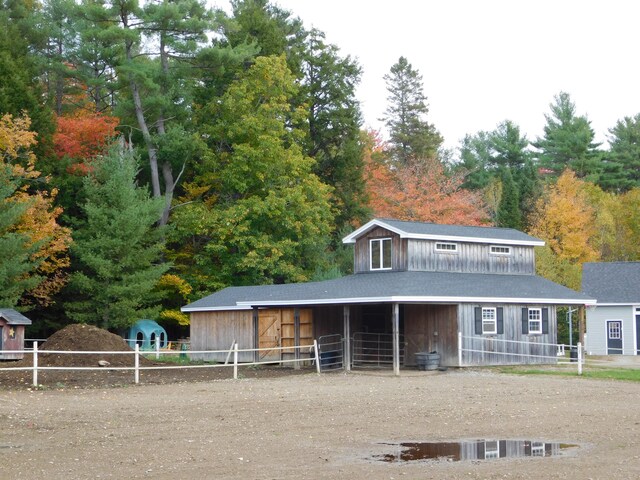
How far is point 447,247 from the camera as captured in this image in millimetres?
39375

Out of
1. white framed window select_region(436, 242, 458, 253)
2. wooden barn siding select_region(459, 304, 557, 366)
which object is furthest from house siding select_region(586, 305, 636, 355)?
white framed window select_region(436, 242, 458, 253)

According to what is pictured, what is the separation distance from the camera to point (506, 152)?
87312mm

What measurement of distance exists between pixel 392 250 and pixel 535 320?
6.21 metres

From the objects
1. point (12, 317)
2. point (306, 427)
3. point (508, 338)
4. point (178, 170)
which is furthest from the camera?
point (178, 170)

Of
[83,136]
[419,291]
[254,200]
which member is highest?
[83,136]

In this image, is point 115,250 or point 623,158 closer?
point 115,250

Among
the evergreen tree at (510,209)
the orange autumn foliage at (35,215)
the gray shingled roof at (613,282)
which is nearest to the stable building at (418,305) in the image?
the gray shingled roof at (613,282)

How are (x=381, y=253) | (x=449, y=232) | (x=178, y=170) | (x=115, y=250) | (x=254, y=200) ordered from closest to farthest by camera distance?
(x=381, y=253) < (x=449, y=232) < (x=115, y=250) < (x=254, y=200) < (x=178, y=170)

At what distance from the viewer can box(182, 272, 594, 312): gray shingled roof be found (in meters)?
33.2

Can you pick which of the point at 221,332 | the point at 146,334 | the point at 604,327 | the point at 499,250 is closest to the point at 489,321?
the point at 499,250

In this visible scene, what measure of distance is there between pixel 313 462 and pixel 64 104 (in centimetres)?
5112

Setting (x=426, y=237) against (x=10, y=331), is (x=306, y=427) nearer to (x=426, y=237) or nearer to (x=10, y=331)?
(x=426, y=237)

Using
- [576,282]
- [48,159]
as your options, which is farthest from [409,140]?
[48,159]

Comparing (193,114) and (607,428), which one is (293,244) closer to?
(193,114)
